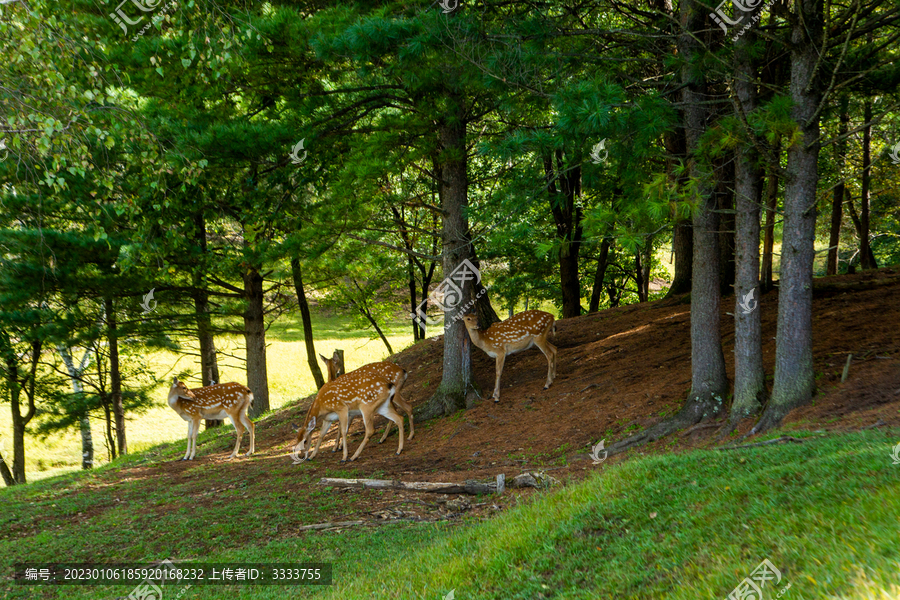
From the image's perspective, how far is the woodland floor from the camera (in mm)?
7500

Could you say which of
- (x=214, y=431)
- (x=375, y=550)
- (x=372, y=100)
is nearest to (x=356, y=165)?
(x=372, y=100)

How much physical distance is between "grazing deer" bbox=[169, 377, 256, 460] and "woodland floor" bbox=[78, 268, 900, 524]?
61 cm

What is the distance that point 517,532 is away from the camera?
207 inches

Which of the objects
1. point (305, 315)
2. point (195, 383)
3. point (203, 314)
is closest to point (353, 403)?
point (203, 314)

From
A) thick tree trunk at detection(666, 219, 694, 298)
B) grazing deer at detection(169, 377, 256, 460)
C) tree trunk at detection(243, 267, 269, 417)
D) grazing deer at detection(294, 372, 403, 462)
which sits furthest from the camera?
tree trunk at detection(243, 267, 269, 417)

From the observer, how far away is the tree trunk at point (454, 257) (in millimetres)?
11547

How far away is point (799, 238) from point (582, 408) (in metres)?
4.21

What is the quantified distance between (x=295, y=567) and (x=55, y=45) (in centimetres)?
522

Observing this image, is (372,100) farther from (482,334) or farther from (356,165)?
(482,334)

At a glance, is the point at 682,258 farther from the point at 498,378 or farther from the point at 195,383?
the point at 195,383

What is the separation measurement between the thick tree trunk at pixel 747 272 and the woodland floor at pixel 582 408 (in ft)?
1.33

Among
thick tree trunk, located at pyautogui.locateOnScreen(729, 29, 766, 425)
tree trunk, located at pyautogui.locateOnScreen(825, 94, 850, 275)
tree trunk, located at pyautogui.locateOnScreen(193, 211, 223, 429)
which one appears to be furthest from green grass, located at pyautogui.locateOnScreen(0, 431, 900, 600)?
tree trunk, located at pyautogui.locateOnScreen(825, 94, 850, 275)

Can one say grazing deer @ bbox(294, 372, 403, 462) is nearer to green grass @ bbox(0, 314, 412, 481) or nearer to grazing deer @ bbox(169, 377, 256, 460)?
grazing deer @ bbox(169, 377, 256, 460)

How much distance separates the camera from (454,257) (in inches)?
462
